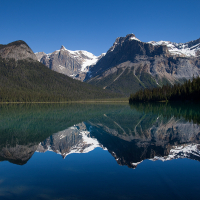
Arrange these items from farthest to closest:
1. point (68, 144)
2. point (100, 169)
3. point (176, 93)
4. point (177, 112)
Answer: point (176, 93), point (177, 112), point (68, 144), point (100, 169)

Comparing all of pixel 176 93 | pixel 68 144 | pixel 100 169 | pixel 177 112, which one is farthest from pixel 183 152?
pixel 176 93

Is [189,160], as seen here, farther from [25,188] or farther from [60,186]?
[25,188]

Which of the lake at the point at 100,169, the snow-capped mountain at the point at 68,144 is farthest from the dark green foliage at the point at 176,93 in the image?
the snow-capped mountain at the point at 68,144

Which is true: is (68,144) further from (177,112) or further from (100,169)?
(177,112)

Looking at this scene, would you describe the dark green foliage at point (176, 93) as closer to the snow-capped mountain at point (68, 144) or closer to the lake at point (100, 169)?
the lake at point (100, 169)

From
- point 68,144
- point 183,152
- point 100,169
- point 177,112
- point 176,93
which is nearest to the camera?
point 100,169

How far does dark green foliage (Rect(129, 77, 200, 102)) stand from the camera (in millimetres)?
93569

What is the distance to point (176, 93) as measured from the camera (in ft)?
363

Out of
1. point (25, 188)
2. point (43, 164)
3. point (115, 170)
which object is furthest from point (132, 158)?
point (25, 188)

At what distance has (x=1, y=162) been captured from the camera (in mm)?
14727

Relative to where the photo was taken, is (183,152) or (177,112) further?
(177,112)

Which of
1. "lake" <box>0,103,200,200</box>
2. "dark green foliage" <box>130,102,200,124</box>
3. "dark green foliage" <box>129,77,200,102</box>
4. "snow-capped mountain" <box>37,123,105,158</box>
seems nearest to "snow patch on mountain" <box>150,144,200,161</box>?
"lake" <box>0,103,200,200</box>

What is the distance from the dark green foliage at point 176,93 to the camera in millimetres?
93569

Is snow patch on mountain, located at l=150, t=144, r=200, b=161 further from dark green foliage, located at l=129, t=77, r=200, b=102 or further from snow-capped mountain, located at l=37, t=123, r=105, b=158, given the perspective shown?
dark green foliage, located at l=129, t=77, r=200, b=102
